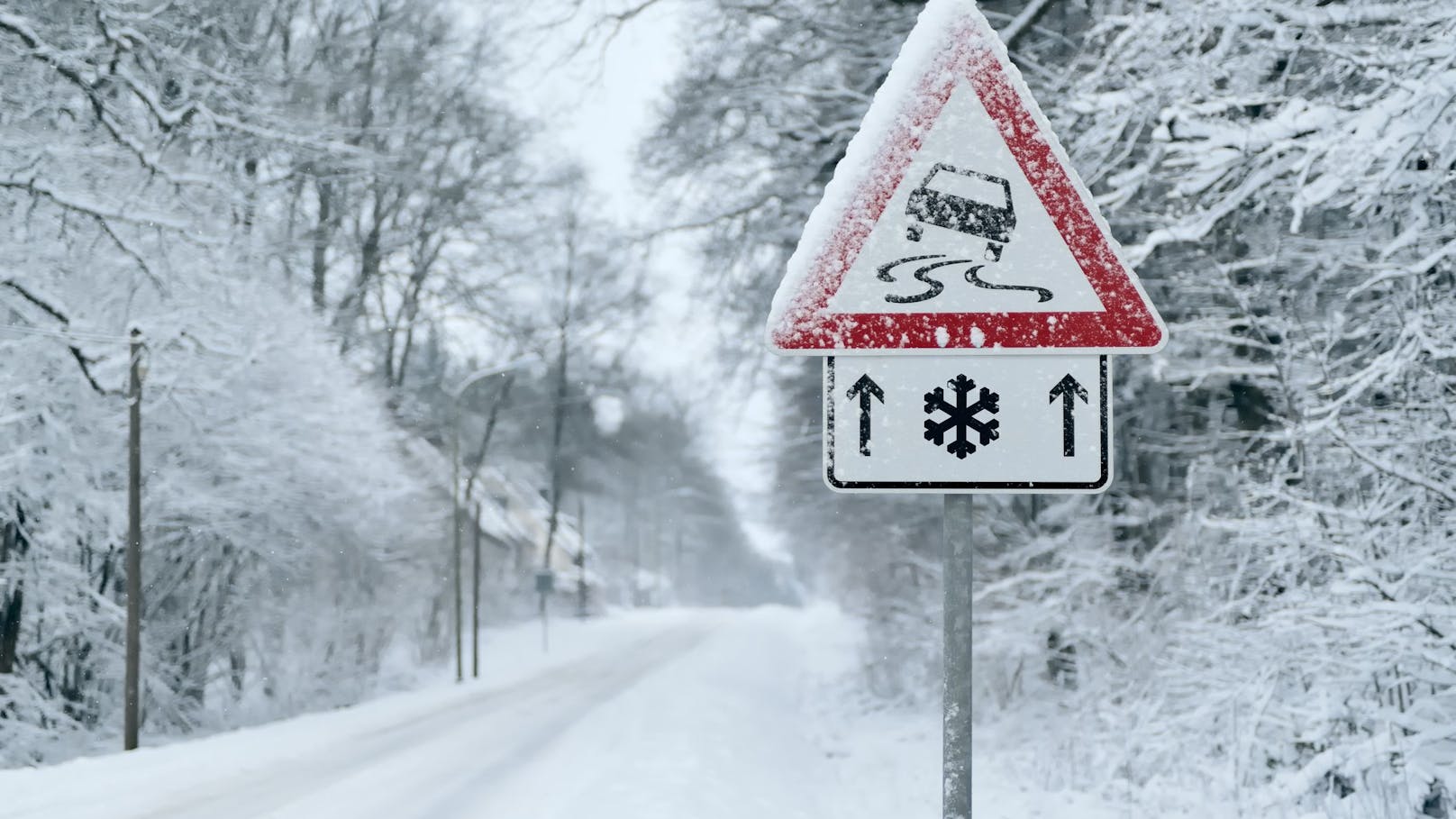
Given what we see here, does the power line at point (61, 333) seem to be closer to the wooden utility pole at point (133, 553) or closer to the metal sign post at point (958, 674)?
the wooden utility pole at point (133, 553)

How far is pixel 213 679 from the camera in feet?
60.7

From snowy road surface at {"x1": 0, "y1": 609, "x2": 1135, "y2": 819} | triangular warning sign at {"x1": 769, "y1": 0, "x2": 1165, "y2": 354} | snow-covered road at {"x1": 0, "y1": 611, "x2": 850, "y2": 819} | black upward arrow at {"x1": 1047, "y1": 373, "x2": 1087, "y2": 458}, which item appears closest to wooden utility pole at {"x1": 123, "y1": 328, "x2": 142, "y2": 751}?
snow-covered road at {"x1": 0, "y1": 611, "x2": 850, "y2": 819}

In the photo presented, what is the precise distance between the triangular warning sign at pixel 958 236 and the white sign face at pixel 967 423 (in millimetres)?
48

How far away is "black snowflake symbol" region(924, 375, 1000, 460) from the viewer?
2.17 metres

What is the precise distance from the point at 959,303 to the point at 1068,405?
11.1 inches

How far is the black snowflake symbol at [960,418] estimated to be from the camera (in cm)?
217

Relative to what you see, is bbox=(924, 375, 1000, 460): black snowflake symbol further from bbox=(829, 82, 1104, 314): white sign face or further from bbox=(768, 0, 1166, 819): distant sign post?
bbox=(829, 82, 1104, 314): white sign face

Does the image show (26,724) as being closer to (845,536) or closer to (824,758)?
(824,758)

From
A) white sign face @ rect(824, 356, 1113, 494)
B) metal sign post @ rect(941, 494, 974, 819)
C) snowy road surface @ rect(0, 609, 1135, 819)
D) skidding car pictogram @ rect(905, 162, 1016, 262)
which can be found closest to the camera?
metal sign post @ rect(941, 494, 974, 819)

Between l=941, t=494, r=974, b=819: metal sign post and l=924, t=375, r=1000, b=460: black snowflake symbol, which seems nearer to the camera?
l=941, t=494, r=974, b=819: metal sign post

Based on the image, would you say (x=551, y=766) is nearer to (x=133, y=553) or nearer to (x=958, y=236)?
(x=133, y=553)

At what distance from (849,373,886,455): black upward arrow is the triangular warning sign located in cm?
7

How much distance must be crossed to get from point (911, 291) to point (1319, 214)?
7562 mm

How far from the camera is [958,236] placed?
226 centimetres
